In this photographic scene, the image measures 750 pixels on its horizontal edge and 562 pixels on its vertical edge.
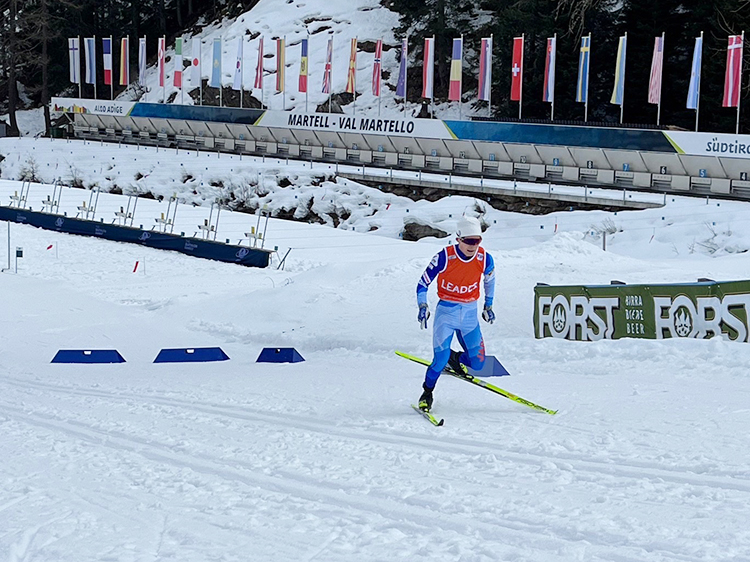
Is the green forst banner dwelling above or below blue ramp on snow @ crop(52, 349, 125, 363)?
above

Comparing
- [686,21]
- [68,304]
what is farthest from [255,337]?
[686,21]

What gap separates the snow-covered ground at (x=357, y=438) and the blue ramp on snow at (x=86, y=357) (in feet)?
0.76

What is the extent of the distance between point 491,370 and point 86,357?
19.6 ft

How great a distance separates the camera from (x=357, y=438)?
8.50 metres

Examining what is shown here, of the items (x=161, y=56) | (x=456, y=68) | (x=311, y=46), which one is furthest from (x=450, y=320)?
(x=311, y=46)

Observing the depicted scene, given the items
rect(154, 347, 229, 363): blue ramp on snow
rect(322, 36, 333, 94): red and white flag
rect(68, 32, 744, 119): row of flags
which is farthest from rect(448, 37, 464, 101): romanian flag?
rect(154, 347, 229, 363): blue ramp on snow

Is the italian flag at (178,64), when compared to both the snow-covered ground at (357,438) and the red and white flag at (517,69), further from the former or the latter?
the snow-covered ground at (357,438)

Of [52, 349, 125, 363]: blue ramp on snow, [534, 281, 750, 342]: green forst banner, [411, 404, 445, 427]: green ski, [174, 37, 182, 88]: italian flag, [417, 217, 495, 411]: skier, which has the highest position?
[174, 37, 182, 88]: italian flag

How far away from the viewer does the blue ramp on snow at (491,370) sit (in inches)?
448

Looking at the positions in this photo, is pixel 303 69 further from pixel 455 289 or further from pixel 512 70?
pixel 455 289

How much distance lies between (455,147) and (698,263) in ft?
71.2

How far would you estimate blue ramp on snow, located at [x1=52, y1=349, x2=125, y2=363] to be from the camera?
44.9ft

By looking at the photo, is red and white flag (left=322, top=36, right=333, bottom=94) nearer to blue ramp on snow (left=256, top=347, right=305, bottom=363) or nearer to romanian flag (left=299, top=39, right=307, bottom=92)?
romanian flag (left=299, top=39, right=307, bottom=92)

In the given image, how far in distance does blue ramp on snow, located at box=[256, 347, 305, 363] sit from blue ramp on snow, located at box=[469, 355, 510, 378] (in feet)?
9.92
